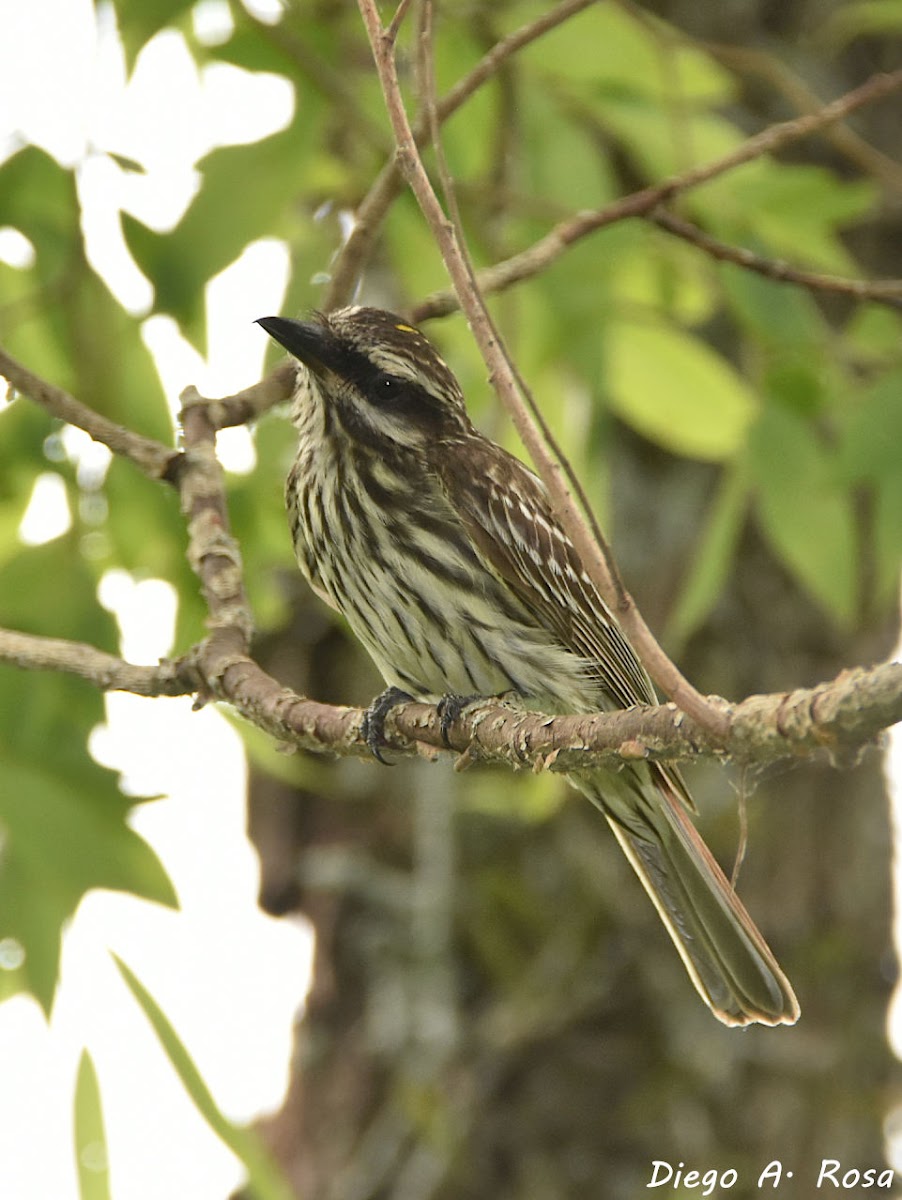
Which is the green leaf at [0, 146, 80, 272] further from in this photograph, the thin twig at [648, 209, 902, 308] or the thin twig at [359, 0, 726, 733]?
the thin twig at [359, 0, 726, 733]

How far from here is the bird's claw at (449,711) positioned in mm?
2404

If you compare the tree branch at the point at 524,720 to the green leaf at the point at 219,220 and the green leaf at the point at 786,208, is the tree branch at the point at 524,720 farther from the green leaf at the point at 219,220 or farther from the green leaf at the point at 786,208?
the green leaf at the point at 786,208

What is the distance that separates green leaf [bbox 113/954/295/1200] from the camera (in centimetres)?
271

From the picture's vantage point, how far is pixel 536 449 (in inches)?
63.2

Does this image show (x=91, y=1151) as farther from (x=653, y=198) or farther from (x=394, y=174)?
(x=653, y=198)

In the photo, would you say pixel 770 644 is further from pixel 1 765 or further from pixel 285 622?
pixel 1 765

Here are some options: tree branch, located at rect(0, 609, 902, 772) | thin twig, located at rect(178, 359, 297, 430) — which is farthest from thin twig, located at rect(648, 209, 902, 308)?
tree branch, located at rect(0, 609, 902, 772)

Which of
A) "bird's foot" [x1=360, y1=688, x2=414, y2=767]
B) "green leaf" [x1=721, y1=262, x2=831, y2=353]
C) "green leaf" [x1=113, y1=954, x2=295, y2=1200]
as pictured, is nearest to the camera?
"bird's foot" [x1=360, y1=688, x2=414, y2=767]

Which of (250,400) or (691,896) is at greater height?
Answer: (250,400)

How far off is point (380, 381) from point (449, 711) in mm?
874

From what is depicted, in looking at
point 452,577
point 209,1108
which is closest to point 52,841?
point 209,1108

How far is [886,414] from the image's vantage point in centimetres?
309

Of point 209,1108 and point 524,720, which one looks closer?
point 524,720

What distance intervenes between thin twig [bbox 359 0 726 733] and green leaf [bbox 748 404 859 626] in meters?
1.60
